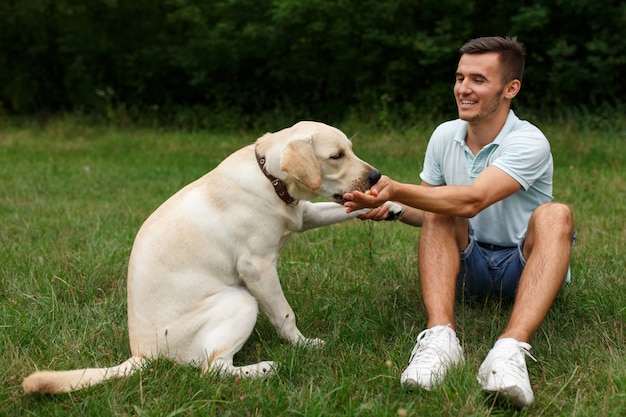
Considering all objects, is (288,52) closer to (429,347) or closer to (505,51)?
(505,51)

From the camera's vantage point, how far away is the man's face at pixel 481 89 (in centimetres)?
346

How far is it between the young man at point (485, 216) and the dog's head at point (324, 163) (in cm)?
15

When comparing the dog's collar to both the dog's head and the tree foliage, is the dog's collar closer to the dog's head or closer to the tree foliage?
the dog's head

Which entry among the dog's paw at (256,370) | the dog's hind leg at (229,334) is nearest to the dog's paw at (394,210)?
the dog's hind leg at (229,334)

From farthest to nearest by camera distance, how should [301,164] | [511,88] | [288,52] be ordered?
1. [288,52]
2. [511,88]
3. [301,164]

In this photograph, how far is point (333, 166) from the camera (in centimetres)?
325

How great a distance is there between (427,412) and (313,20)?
1428 centimetres

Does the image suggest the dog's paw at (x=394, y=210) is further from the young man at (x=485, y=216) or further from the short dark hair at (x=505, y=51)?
the short dark hair at (x=505, y=51)

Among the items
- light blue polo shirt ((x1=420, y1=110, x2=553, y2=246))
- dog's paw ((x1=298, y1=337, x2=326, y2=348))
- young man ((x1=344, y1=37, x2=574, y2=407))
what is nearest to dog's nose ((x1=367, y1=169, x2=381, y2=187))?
young man ((x1=344, y1=37, x2=574, y2=407))

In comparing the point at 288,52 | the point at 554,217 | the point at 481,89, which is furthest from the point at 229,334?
the point at 288,52

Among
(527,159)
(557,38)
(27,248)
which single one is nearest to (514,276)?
(527,159)

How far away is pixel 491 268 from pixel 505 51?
1190mm

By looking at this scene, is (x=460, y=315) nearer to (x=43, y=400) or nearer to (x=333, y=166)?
(x=333, y=166)

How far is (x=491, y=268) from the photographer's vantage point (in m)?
3.64
